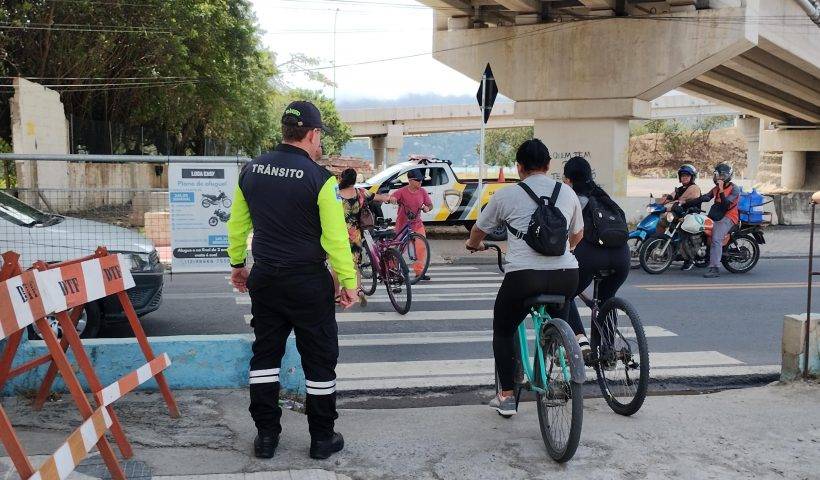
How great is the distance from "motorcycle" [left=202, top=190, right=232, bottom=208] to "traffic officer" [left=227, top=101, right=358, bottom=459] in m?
2.85

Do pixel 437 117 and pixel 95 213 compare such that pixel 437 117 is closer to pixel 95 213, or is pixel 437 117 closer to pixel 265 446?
pixel 95 213

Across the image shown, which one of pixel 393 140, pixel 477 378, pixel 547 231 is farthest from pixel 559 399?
pixel 393 140

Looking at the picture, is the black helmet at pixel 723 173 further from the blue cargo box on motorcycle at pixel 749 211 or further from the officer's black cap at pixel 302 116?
the officer's black cap at pixel 302 116

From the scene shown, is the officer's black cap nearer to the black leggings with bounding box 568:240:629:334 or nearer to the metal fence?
the black leggings with bounding box 568:240:629:334

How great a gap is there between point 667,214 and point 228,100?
79.9 ft

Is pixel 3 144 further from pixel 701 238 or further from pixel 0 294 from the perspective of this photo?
pixel 0 294

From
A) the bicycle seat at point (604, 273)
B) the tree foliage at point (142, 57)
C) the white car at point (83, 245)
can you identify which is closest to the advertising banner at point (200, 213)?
the white car at point (83, 245)

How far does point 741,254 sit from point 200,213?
9.62 metres

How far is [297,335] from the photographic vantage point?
458 centimetres

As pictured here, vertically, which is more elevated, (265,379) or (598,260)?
(598,260)

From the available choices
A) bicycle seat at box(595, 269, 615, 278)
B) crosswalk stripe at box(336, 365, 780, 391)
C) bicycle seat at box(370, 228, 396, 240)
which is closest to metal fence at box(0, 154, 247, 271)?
crosswalk stripe at box(336, 365, 780, 391)

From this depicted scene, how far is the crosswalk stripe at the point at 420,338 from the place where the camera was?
320 inches

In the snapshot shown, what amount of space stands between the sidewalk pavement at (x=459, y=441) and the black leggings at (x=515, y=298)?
1.47 ft

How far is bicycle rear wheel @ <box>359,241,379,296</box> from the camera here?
396 inches
